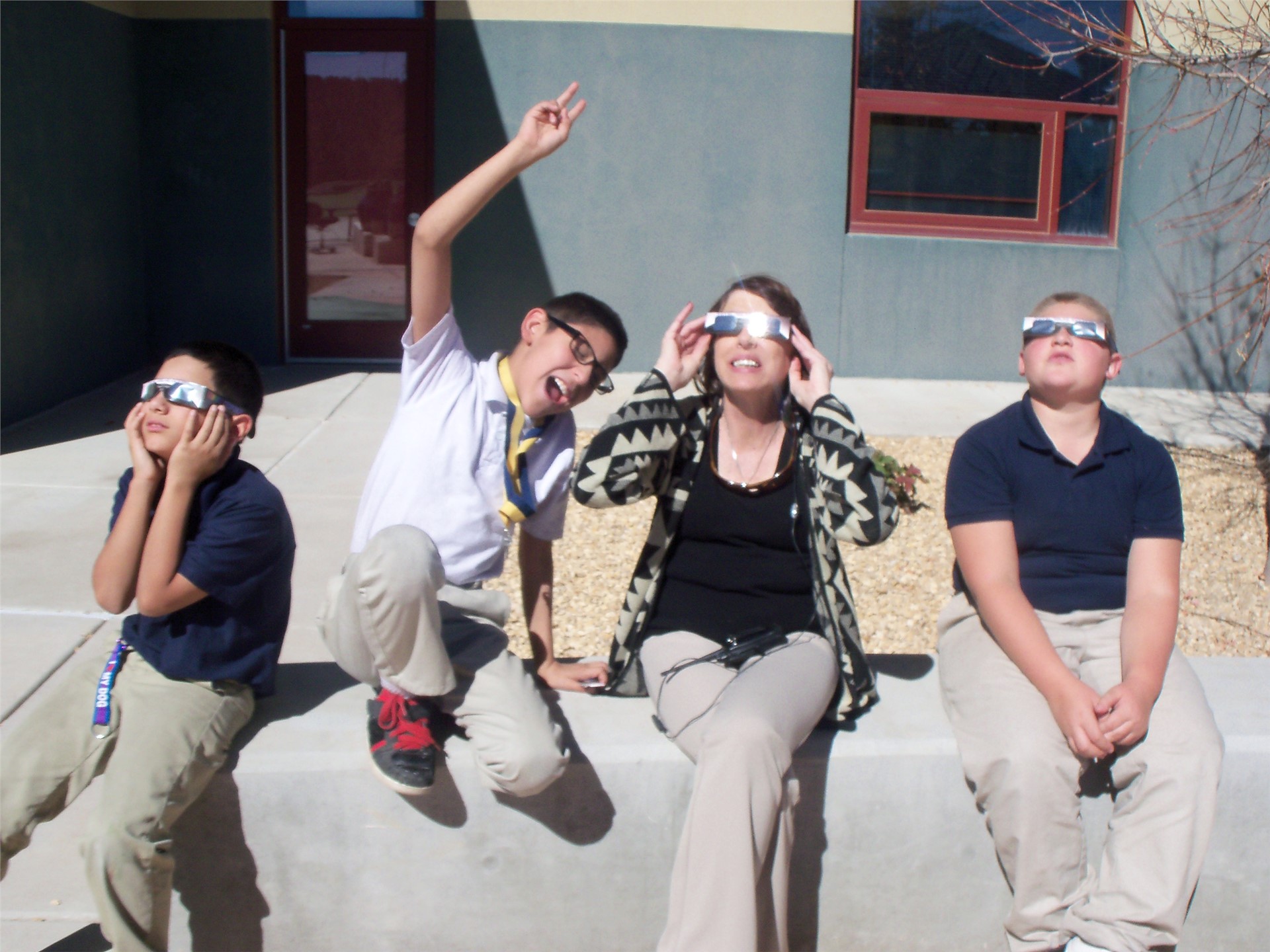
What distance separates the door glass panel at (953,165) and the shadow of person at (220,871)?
7.35m

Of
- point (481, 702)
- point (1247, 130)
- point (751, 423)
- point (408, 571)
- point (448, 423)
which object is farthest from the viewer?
point (1247, 130)

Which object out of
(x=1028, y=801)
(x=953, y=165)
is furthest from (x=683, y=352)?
(x=953, y=165)

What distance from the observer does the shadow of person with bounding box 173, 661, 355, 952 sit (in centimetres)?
244

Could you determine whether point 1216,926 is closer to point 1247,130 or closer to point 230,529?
point 230,529

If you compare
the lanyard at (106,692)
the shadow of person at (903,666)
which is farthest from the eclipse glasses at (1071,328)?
the lanyard at (106,692)

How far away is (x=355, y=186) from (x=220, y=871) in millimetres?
7273

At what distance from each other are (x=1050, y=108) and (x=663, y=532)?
7.29 metres

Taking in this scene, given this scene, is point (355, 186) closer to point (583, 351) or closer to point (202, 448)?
point (583, 351)

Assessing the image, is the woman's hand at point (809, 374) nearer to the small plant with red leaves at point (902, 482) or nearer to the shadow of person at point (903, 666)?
the shadow of person at point (903, 666)

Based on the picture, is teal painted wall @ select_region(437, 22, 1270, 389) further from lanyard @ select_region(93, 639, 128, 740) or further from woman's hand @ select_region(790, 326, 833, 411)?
lanyard @ select_region(93, 639, 128, 740)

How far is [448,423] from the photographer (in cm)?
269

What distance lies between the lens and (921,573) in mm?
5242

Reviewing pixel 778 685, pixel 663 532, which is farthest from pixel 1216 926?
pixel 663 532

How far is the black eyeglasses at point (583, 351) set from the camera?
2.76 metres
